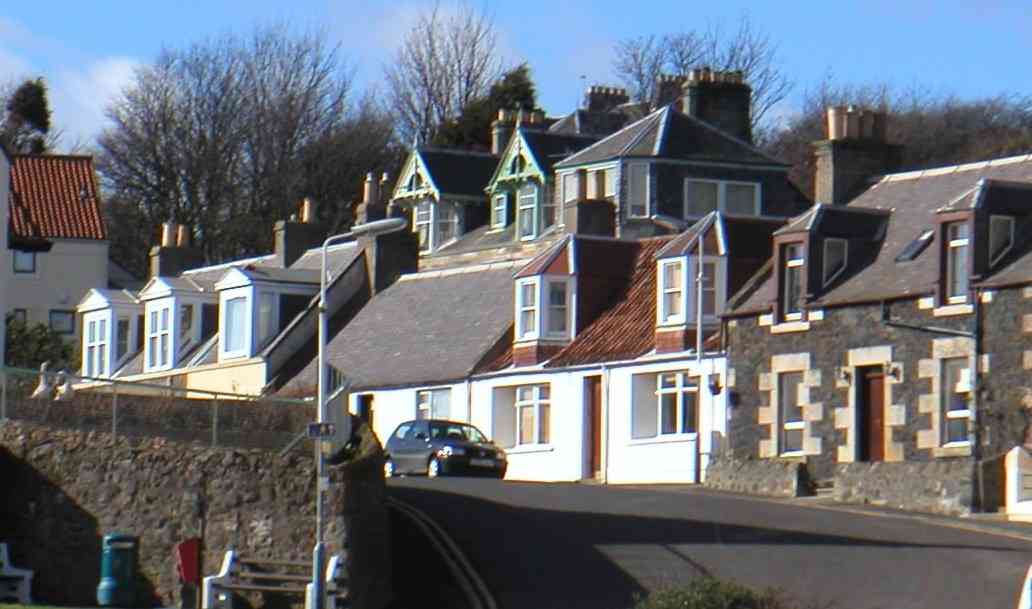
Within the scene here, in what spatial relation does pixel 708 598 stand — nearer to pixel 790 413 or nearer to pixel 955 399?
pixel 955 399

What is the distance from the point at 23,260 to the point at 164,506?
167ft

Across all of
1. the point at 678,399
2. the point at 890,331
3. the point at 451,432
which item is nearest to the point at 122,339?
the point at 451,432

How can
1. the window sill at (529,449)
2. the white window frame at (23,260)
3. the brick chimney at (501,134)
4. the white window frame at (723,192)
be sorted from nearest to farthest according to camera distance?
the window sill at (529,449), the white window frame at (723,192), the brick chimney at (501,134), the white window frame at (23,260)

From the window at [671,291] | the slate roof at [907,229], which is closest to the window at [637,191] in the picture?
the window at [671,291]

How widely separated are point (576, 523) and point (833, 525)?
4.09m

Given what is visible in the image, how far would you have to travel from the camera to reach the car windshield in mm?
53625

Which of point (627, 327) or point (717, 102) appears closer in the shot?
point (627, 327)

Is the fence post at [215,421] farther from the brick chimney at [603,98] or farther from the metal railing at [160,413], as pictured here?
the brick chimney at [603,98]

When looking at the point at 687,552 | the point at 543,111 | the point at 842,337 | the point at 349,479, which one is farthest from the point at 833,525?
the point at 543,111

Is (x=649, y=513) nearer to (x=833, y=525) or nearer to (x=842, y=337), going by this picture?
(x=833, y=525)

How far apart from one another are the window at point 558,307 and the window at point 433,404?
154 inches

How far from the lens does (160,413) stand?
38.0 metres

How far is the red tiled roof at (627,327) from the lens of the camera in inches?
2208

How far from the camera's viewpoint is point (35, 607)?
110ft
